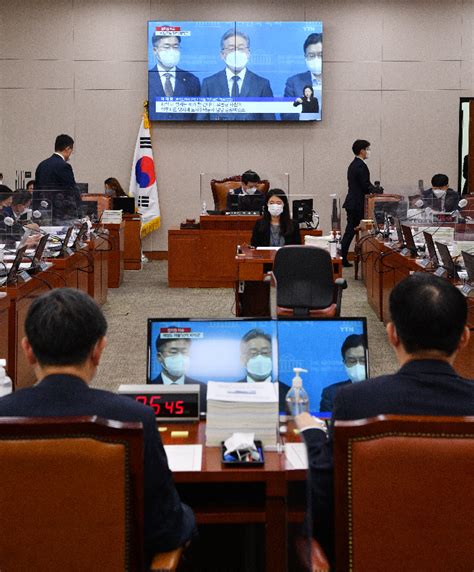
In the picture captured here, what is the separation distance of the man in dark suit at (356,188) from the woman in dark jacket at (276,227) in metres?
4.12

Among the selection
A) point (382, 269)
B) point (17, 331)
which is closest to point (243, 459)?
point (17, 331)

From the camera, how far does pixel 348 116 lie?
44.2 feet

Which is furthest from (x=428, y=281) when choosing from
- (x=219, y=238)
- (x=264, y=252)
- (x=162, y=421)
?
(x=219, y=238)

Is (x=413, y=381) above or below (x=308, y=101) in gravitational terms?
below

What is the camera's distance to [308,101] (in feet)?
43.2

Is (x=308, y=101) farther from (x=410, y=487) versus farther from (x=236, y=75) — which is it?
(x=410, y=487)

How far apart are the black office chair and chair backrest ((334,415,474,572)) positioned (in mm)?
4332

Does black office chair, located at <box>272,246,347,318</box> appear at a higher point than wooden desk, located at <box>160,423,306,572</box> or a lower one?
higher

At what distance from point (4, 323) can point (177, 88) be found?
8424mm

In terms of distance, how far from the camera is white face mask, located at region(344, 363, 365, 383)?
11.0 feet

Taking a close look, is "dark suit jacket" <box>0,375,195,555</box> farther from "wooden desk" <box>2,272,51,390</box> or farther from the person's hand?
"wooden desk" <box>2,272,51,390</box>

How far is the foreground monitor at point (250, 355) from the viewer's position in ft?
10.4

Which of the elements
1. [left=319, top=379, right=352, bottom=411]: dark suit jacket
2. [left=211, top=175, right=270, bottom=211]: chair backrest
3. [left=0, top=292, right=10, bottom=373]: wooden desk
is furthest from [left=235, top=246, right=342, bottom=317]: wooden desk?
[left=319, top=379, right=352, bottom=411]: dark suit jacket

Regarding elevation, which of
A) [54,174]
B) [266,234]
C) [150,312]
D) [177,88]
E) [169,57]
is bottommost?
[150,312]
